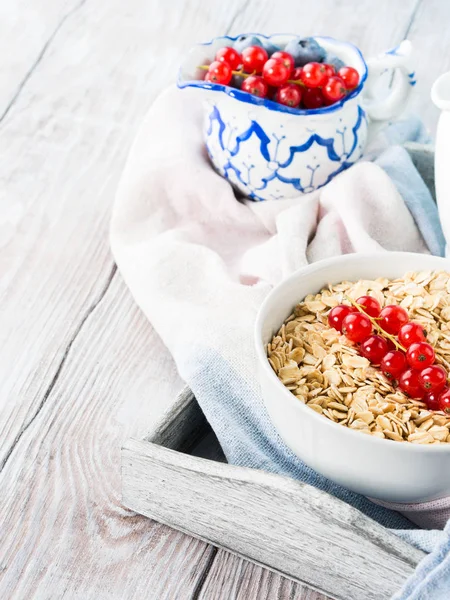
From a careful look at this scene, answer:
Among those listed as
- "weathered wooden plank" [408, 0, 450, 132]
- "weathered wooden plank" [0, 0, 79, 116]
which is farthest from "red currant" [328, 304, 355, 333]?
"weathered wooden plank" [0, 0, 79, 116]

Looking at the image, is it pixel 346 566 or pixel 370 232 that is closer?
pixel 346 566

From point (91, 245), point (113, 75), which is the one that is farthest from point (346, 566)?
point (113, 75)

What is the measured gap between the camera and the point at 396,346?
27.5 inches

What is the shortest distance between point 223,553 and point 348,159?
0.45 m

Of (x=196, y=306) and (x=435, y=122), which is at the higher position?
(x=196, y=306)

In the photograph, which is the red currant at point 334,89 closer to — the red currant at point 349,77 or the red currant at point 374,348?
the red currant at point 349,77

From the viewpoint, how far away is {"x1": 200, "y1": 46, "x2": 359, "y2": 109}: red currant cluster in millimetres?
923

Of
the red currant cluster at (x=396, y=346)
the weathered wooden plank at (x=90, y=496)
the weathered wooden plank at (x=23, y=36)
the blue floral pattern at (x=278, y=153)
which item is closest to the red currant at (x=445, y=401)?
the red currant cluster at (x=396, y=346)

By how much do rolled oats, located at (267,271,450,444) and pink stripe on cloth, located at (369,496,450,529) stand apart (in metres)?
0.06

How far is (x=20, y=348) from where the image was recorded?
2.96 feet

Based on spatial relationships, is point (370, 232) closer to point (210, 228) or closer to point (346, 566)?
point (210, 228)

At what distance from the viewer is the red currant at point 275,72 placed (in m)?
0.92

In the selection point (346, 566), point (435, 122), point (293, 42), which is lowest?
point (435, 122)

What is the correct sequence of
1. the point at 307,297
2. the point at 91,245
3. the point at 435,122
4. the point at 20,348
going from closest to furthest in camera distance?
the point at 307,297 → the point at 20,348 → the point at 91,245 → the point at 435,122
